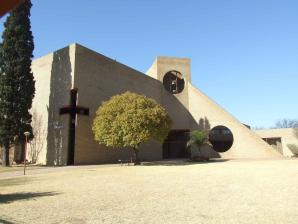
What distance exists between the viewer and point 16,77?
3089 centimetres

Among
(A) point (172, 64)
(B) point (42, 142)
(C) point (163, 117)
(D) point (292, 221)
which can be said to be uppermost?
(A) point (172, 64)

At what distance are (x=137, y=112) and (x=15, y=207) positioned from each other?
20994 mm

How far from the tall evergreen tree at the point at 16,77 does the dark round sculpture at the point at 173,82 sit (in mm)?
24875

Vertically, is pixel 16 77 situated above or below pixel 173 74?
below

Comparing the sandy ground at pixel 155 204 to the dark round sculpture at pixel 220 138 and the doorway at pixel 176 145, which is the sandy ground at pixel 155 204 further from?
the doorway at pixel 176 145

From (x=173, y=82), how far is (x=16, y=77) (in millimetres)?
27442

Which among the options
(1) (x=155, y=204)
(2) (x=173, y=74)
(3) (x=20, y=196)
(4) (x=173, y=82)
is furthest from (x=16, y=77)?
(2) (x=173, y=74)

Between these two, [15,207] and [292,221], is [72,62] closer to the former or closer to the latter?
[15,207]

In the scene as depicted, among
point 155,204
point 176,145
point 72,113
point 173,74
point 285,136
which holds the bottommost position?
point 155,204

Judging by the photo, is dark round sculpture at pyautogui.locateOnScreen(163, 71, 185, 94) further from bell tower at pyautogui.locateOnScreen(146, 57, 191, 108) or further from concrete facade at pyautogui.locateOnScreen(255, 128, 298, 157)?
concrete facade at pyautogui.locateOnScreen(255, 128, 298, 157)

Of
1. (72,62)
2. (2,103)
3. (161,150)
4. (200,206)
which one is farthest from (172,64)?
(200,206)

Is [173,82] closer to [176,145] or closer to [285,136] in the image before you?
[176,145]

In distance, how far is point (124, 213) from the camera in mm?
8578

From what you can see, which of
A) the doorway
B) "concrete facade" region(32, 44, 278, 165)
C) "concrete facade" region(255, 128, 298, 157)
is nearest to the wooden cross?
"concrete facade" region(32, 44, 278, 165)
